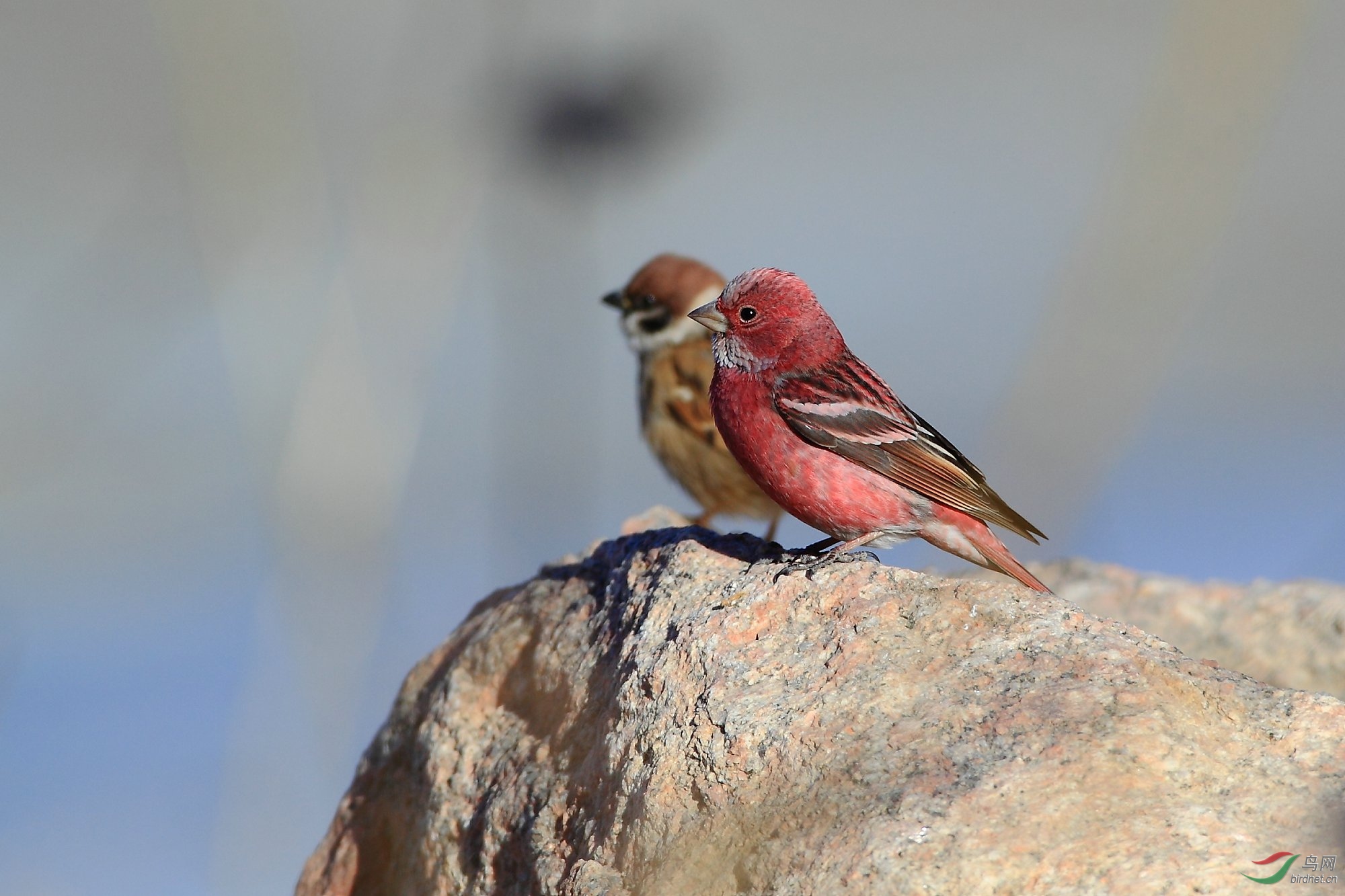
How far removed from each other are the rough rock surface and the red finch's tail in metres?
0.79

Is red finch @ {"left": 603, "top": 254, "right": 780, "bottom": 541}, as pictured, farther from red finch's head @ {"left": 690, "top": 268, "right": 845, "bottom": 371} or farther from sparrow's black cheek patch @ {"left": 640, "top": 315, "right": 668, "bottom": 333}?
red finch's head @ {"left": 690, "top": 268, "right": 845, "bottom": 371}

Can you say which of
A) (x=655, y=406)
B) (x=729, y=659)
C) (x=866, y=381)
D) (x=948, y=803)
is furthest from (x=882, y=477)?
(x=655, y=406)

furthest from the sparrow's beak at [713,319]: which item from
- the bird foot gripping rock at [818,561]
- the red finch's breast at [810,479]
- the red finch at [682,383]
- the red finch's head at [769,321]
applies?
the red finch at [682,383]

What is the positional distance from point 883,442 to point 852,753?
173 centimetres

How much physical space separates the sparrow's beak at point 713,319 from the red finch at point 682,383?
1.61m

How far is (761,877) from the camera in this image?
Answer: 7.50 feet

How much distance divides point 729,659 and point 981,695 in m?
0.58

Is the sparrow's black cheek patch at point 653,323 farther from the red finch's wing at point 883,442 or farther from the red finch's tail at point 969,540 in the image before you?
the red finch's tail at point 969,540

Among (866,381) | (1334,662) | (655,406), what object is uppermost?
(866,381)

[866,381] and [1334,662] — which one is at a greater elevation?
[866,381]

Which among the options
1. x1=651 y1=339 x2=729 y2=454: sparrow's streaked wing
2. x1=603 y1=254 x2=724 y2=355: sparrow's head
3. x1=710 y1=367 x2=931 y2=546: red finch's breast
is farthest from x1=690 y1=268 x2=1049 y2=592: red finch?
x1=603 y1=254 x2=724 y2=355: sparrow's head

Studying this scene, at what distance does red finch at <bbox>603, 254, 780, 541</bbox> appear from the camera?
20.9ft

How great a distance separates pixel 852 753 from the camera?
8.16 ft

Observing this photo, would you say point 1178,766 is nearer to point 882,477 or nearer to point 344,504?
point 882,477
